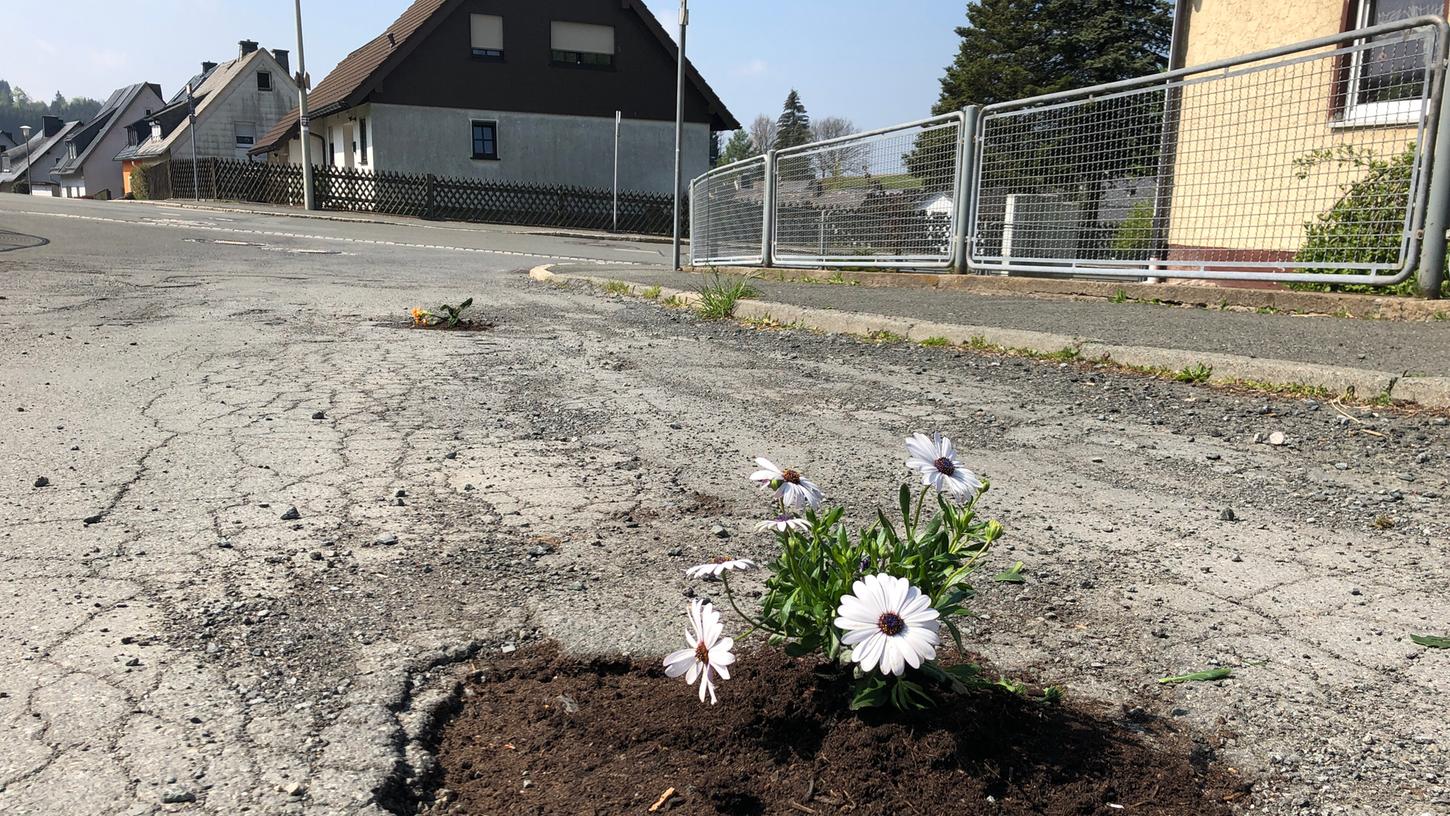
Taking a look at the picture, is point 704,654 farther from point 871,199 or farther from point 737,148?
point 737,148

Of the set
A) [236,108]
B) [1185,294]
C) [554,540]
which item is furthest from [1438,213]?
[236,108]

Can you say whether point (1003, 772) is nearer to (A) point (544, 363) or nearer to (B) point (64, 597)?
(B) point (64, 597)

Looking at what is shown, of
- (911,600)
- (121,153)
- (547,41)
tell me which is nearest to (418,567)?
(911,600)

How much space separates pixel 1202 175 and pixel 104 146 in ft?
282

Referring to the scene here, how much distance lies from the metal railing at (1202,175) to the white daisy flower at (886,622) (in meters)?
6.37

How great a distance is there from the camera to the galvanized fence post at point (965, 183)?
9383 mm

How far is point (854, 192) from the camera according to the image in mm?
11070

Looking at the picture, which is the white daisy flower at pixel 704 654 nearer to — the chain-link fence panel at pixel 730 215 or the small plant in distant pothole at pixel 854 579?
the small plant in distant pothole at pixel 854 579

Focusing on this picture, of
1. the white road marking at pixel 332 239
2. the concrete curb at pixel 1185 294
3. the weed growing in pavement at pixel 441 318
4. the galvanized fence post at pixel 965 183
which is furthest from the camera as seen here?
the white road marking at pixel 332 239

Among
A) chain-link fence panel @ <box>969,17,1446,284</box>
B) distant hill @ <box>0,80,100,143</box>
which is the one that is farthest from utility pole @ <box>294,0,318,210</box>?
distant hill @ <box>0,80,100,143</box>

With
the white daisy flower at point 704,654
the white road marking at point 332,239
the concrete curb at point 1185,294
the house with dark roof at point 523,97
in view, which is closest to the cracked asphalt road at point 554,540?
the white daisy flower at point 704,654

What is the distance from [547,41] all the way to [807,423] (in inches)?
1351

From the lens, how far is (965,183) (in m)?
9.54

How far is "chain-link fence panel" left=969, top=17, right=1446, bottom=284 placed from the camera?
6.88 metres
